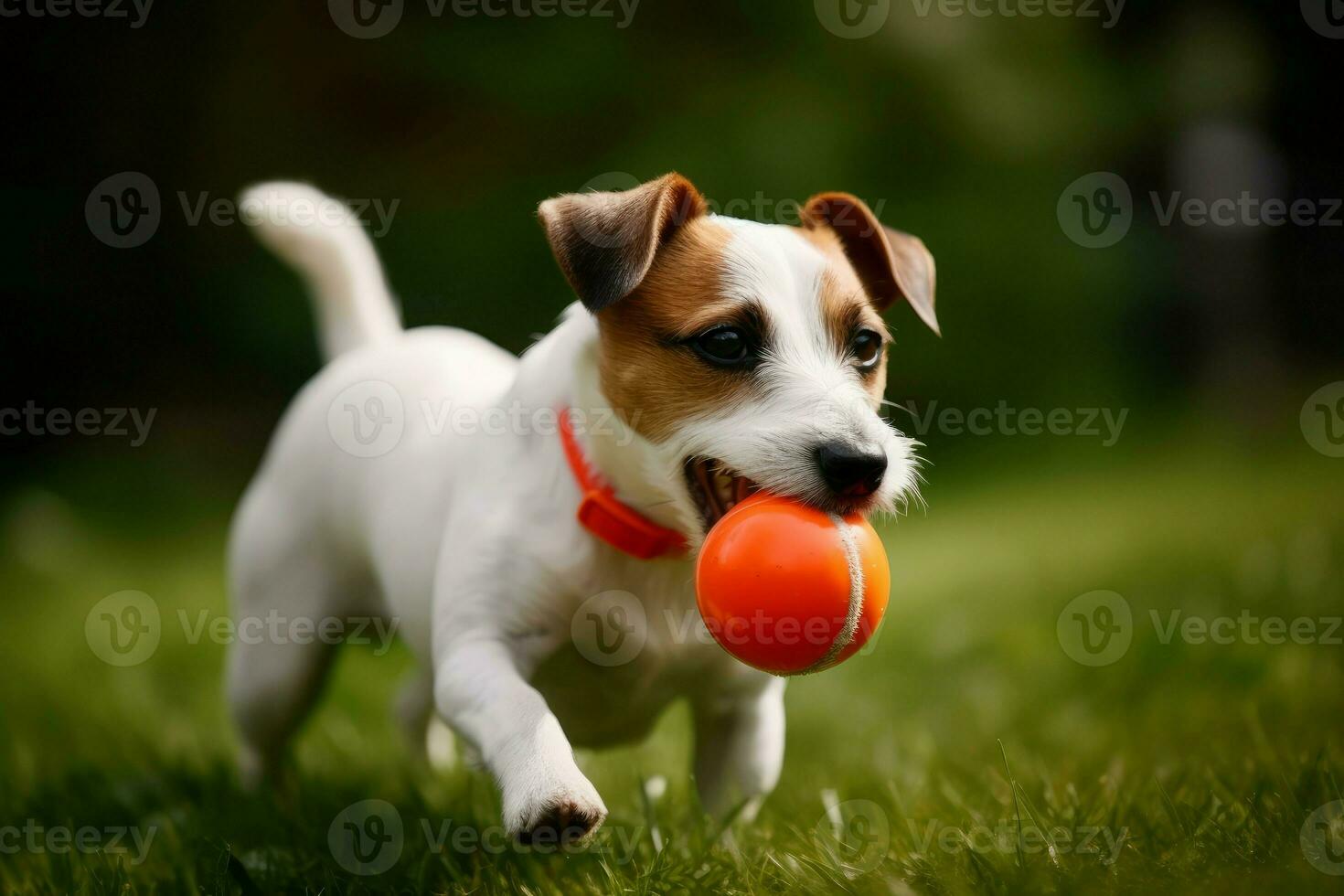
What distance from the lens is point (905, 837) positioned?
10.1 ft

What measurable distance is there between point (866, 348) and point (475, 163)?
7630 millimetres

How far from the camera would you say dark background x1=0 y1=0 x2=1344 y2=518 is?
9805 mm

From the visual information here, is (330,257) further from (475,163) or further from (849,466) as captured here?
(475,163)

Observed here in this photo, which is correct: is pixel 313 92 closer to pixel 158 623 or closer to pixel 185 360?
pixel 185 360

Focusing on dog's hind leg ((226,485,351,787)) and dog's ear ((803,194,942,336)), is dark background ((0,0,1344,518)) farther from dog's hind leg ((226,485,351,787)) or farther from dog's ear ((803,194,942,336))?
dog's ear ((803,194,942,336))

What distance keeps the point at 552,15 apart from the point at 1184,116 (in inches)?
232

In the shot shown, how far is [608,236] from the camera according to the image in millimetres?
3025

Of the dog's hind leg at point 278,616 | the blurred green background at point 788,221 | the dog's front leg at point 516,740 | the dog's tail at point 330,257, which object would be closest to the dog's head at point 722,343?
the dog's front leg at point 516,740

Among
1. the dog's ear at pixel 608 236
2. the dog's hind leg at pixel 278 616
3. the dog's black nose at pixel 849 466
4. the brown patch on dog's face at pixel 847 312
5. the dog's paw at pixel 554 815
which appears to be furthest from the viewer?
the dog's hind leg at pixel 278 616

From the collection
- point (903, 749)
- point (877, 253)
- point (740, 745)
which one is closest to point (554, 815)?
point (740, 745)

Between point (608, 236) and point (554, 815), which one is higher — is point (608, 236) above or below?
above

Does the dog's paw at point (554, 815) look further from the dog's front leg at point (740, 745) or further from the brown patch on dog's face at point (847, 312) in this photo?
the brown patch on dog's face at point (847, 312)

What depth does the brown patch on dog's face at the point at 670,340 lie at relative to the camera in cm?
297

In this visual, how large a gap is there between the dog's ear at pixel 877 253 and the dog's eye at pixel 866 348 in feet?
0.99
